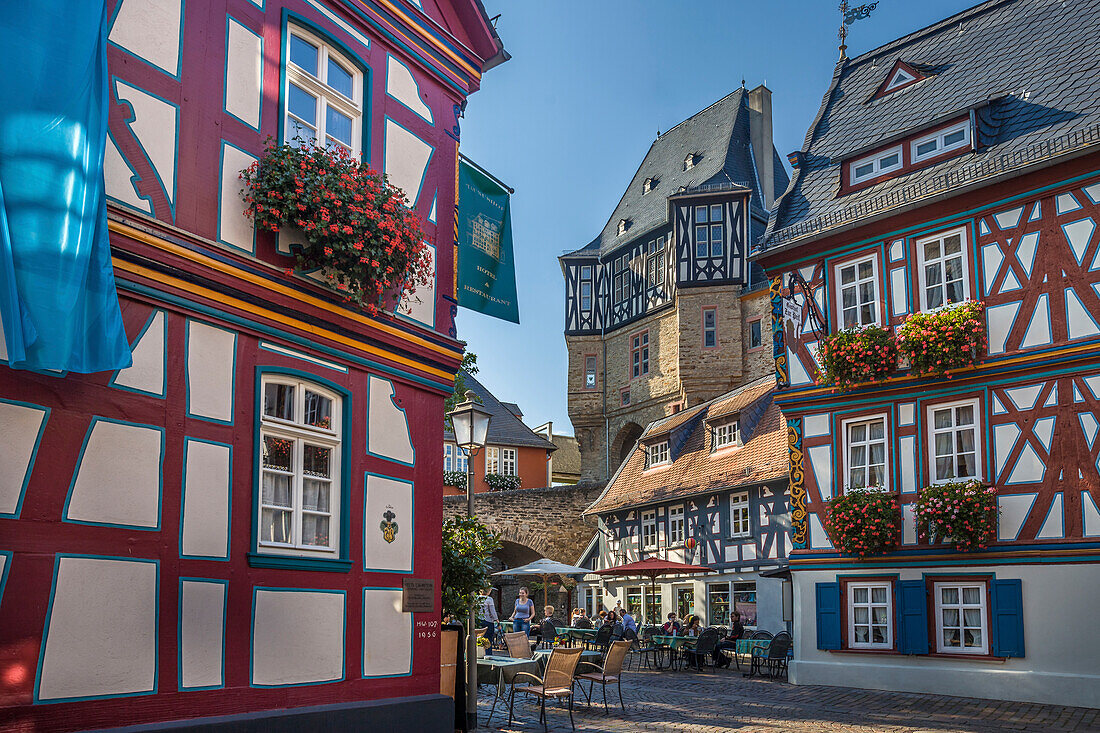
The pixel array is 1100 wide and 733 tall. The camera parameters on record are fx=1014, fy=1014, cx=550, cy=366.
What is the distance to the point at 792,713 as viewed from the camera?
13.5 m

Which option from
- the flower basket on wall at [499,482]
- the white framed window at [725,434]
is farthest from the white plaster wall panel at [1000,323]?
the flower basket on wall at [499,482]

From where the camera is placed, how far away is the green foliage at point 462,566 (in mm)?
10766

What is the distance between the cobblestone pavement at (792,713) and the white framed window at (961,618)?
81 cm

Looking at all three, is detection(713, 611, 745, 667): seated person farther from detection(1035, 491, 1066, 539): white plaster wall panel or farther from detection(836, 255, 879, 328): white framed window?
detection(1035, 491, 1066, 539): white plaster wall panel

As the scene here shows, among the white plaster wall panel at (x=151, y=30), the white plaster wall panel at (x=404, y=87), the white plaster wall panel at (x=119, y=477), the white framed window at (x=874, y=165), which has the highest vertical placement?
the white framed window at (x=874, y=165)

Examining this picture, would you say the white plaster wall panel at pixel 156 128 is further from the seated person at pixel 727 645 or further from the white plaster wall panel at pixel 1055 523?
the seated person at pixel 727 645

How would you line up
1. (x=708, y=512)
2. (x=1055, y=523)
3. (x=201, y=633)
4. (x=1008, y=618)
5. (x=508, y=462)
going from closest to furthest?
(x=201, y=633) → (x=1055, y=523) → (x=1008, y=618) → (x=708, y=512) → (x=508, y=462)

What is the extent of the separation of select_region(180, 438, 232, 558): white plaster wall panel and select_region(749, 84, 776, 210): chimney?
128ft

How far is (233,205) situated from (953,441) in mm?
12380

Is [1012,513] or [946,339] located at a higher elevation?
[946,339]

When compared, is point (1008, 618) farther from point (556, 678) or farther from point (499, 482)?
point (499, 482)

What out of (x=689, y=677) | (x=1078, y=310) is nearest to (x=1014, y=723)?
(x=1078, y=310)

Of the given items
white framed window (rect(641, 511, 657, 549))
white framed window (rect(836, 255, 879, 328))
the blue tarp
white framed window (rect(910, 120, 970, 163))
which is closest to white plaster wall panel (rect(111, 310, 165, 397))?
the blue tarp

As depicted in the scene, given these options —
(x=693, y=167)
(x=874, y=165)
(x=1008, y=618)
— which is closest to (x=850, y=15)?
(x=874, y=165)
